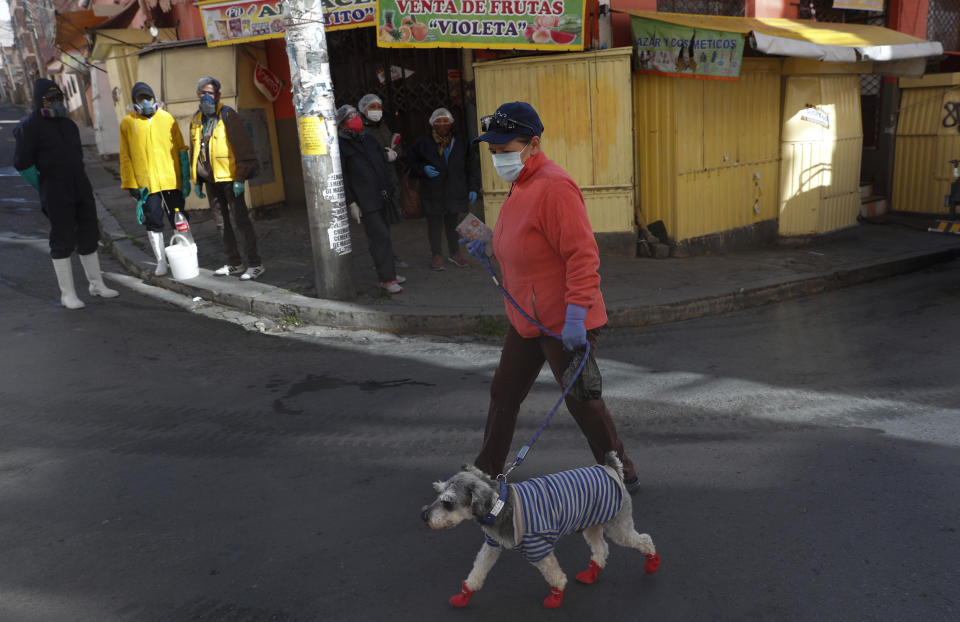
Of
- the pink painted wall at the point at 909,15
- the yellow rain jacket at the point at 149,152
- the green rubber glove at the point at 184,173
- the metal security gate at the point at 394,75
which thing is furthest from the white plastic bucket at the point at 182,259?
the pink painted wall at the point at 909,15

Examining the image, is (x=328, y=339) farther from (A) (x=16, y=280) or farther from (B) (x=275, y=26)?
(B) (x=275, y=26)

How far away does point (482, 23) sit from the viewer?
870 cm

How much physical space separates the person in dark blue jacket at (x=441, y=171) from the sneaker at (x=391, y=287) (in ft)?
3.37

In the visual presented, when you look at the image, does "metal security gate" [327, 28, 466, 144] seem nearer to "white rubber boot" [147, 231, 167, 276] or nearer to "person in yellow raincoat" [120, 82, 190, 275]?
"person in yellow raincoat" [120, 82, 190, 275]

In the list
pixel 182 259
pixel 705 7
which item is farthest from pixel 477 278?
pixel 705 7

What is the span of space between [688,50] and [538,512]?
22.7ft

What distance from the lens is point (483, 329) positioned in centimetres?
699

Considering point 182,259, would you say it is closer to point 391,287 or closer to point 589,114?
point 391,287

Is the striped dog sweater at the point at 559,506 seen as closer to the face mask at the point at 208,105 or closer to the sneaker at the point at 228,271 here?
the face mask at the point at 208,105

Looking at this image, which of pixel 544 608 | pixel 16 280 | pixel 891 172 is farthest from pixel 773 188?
pixel 16 280

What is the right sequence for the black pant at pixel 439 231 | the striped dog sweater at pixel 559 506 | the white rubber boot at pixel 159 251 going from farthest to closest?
the black pant at pixel 439 231
the white rubber boot at pixel 159 251
the striped dog sweater at pixel 559 506

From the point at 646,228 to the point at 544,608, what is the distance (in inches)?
282

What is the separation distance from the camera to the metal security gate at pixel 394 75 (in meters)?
11.0

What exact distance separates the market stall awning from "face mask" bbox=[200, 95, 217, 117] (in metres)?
4.98
